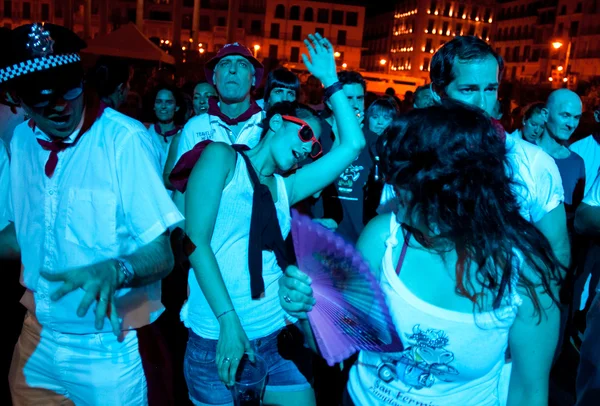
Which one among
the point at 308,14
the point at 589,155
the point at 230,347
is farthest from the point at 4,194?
the point at 308,14

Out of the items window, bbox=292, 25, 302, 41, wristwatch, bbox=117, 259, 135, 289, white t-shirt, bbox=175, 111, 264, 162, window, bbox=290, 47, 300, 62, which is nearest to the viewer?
wristwatch, bbox=117, 259, 135, 289

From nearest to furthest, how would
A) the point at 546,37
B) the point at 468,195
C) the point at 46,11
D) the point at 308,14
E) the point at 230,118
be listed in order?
the point at 468,195, the point at 230,118, the point at 46,11, the point at 546,37, the point at 308,14

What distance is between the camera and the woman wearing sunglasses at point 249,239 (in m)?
1.97

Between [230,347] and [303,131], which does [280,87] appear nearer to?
[303,131]

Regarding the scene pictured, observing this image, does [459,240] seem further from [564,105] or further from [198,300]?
[564,105]

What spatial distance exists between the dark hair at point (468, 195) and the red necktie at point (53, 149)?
1.20 meters

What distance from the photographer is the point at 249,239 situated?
210cm

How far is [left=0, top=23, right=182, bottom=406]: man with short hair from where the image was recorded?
184 cm

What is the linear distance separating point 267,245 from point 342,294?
2.06 ft

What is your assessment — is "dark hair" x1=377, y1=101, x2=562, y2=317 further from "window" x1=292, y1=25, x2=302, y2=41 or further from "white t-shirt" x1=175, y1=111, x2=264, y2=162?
"window" x1=292, y1=25, x2=302, y2=41

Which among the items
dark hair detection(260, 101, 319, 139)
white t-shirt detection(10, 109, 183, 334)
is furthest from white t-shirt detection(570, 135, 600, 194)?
white t-shirt detection(10, 109, 183, 334)

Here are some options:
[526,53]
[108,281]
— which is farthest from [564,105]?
[526,53]

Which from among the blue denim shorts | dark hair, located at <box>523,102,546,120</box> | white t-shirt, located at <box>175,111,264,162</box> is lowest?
the blue denim shorts

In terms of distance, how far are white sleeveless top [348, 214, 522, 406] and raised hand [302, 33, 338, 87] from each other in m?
1.08
